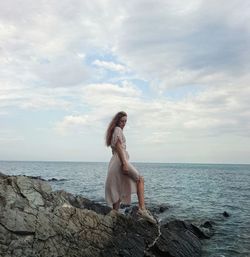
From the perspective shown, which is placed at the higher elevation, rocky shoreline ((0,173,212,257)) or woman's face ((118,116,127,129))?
woman's face ((118,116,127,129))

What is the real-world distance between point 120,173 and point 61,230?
254 cm

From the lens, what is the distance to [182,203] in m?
29.3

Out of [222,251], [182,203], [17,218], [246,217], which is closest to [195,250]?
[222,251]

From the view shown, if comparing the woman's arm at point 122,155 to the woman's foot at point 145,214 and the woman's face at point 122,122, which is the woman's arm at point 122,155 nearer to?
the woman's face at point 122,122

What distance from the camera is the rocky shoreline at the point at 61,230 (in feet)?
29.7

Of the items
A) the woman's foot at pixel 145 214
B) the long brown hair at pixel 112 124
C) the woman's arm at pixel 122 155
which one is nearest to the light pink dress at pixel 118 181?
the woman's arm at pixel 122 155

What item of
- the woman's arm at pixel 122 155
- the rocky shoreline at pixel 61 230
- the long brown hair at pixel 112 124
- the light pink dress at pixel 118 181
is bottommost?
the rocky shoreline at pixel 61 230

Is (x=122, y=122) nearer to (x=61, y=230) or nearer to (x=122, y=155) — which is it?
(x=122, y=155)

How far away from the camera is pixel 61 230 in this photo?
958cm

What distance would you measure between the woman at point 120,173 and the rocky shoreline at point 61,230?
1.99ft

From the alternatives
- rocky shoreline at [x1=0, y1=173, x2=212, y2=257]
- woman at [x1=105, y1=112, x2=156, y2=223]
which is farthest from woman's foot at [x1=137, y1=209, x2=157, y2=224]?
rocky shoreline at [x1=0, y1=173, x2=212, y2=257]

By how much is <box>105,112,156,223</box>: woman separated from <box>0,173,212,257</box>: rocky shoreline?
607mm

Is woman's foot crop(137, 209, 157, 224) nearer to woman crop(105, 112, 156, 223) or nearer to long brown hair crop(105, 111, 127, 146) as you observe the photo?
woman crop(105, 112, 156, 223)

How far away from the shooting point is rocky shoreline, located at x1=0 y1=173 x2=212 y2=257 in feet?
29.7
